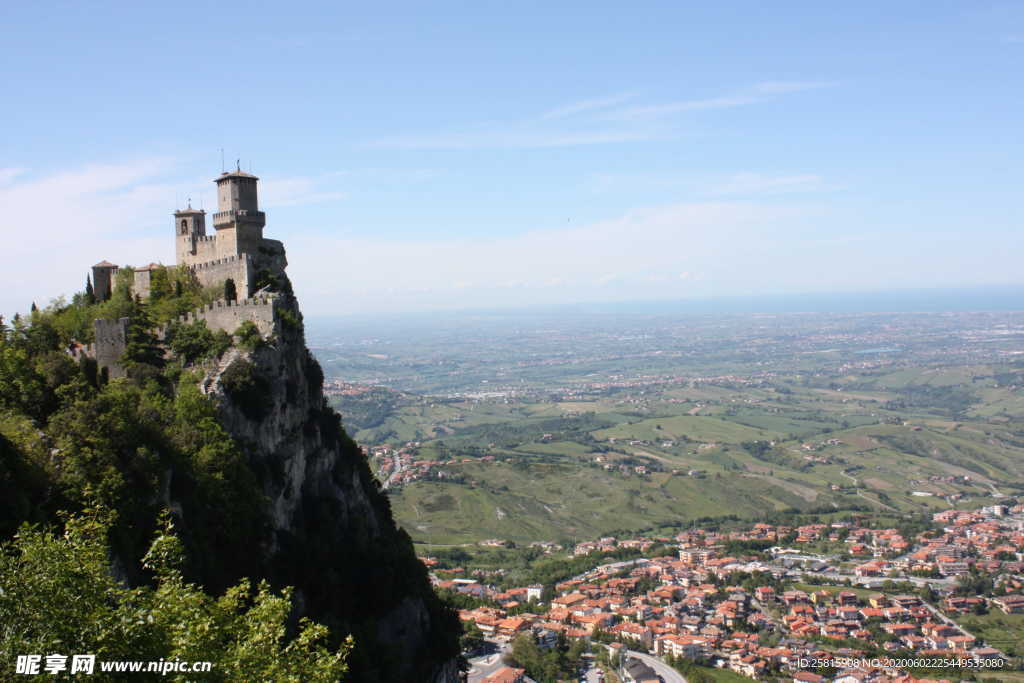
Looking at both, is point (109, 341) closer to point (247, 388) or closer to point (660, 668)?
point (247, 388)

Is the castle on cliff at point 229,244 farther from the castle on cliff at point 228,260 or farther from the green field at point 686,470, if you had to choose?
the green field at point 686,470

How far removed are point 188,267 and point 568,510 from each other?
9333cm

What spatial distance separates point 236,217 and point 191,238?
348cm

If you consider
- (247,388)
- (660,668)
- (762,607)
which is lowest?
(762,607)

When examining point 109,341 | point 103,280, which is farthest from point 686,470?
point 109,341

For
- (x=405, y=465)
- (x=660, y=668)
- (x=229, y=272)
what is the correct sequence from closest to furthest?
(x=229, y=272) → (x=660, y=668) → (x=405, y=465)

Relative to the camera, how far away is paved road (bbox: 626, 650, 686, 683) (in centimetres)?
6347

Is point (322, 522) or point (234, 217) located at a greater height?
point (234, 217)

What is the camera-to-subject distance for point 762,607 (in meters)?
81.4

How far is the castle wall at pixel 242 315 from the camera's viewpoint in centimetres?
3434

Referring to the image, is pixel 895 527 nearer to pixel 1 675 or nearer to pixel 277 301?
pixel 277 301

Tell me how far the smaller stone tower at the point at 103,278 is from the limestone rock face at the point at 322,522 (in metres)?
9.15

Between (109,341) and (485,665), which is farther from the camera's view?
(485,665)

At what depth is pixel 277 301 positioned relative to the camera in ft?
118
